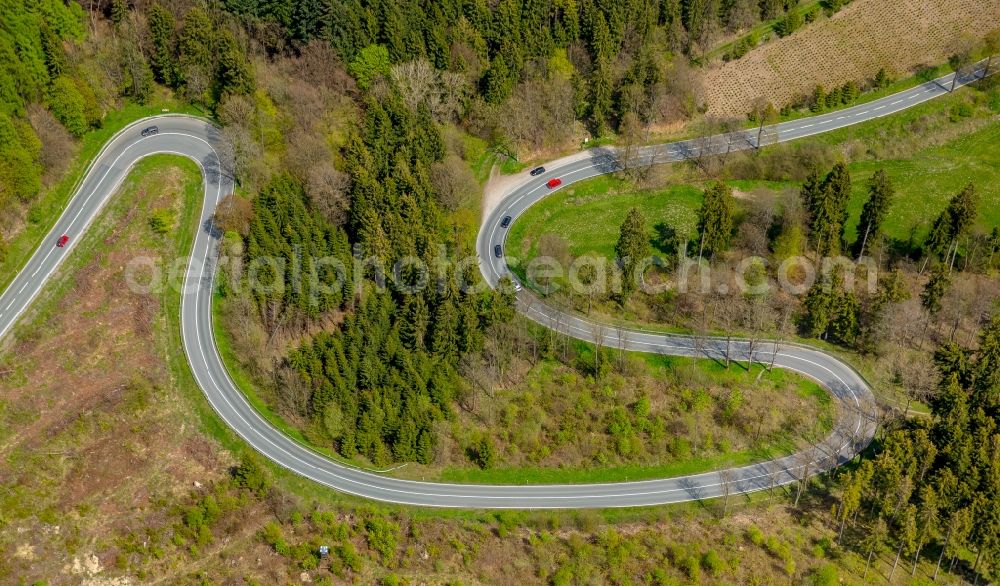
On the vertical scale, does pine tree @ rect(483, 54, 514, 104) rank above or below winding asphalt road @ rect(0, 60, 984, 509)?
above

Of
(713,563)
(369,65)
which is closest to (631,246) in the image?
(713,563)

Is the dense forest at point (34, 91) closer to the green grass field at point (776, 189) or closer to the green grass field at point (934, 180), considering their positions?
the green grass field at point (776, 189)

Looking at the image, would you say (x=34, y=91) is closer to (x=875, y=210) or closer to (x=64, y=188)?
(x=64, y=188)

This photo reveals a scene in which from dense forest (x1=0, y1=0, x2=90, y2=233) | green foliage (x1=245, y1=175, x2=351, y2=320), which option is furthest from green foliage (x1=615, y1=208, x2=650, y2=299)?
dense forest (x1=0, y1=0, x2=90, y2=233)

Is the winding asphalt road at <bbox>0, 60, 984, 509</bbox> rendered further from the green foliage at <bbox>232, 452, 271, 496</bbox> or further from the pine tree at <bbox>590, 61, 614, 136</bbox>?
the pine tree at <bbox>590, 61, 614, 136</bbox>

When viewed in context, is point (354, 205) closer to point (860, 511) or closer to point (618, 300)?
point (618, 300)
